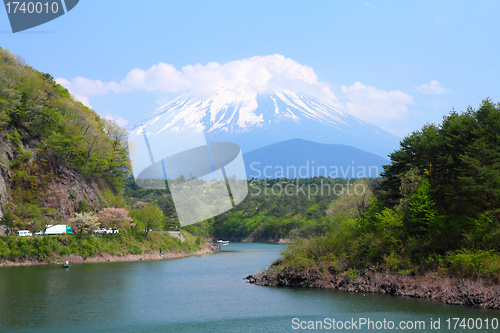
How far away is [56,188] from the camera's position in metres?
61.5

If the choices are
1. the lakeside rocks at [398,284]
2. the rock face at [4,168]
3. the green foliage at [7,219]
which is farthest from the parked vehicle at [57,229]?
the lakeside rocks at [398,284]

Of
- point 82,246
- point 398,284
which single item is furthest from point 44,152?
point 398,284

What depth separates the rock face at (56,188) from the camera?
55406 mm

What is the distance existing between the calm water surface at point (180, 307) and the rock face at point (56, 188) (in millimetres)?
19065

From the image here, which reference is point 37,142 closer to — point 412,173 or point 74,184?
point 74,184

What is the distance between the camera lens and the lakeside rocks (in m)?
27.7

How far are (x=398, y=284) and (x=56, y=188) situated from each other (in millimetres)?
47055

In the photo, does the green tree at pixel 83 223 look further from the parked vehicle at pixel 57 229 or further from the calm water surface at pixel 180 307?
the calm water surface at pixel 180 307

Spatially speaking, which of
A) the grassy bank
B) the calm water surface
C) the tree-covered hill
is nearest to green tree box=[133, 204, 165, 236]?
the grassy bank

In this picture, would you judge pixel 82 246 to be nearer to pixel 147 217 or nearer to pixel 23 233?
pixel 23 233

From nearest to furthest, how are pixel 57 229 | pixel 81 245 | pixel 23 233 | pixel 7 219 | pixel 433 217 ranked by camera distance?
pixel 433 217
pixel 7 219
pixel 23 233
pixel 57 229
pixel 81 245

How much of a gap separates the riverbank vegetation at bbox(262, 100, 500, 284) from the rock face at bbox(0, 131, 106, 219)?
34.9 metres

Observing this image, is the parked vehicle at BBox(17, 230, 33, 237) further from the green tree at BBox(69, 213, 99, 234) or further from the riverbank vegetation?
the riverbank vegetation

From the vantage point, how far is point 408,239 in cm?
3409
